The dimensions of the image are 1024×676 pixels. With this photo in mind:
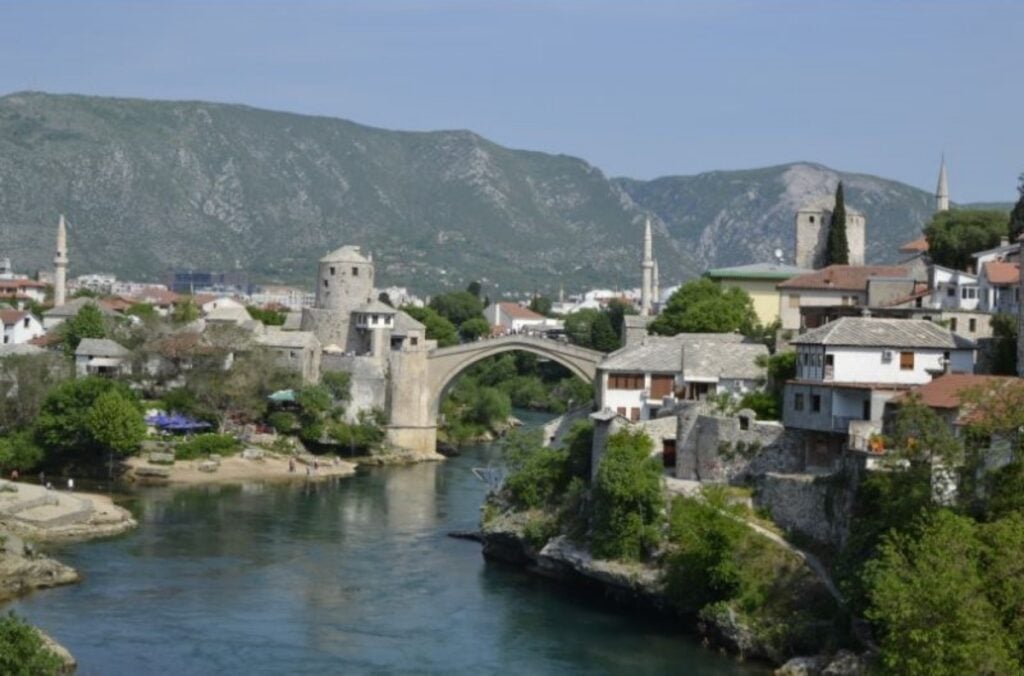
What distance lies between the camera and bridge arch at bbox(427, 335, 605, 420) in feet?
280

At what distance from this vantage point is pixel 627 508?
4547 cm

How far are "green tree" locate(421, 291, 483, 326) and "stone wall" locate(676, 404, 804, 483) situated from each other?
88.3 metres

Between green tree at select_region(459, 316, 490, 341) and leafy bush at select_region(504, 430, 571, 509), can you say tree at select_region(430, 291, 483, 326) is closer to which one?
green tree at select_region(459, 316, 490, 341)

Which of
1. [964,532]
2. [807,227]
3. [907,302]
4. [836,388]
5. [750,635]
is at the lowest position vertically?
[750,635]

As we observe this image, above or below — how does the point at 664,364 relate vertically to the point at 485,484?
above

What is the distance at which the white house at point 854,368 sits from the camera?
44969mm

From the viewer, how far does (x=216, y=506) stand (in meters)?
63.7

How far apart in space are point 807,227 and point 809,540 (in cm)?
4239

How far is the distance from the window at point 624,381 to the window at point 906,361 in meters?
11.9

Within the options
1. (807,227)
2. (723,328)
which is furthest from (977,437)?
(807,227)

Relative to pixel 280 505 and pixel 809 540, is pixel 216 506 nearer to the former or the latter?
pixel 280 505

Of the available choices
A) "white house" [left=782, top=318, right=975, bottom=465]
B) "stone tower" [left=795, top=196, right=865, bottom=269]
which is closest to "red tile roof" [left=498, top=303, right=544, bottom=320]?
"stone tower" [left=795, top=196, right=865, bottom=269]

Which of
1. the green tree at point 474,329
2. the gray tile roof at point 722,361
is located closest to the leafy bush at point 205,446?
the gray tile roof at point 722,361

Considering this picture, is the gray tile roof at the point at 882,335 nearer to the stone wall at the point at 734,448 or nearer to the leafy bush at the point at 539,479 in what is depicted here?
the stone wall at the point at 734,448
